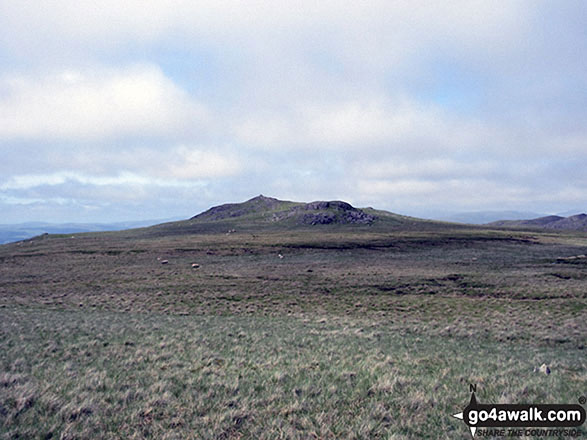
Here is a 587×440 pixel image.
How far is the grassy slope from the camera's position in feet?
25.9

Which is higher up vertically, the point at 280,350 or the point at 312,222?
the point at 312,222

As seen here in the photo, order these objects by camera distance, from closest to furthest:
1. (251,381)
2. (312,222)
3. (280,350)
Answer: (251,381) → (280,350) → (312,222)

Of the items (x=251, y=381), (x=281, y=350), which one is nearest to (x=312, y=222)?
(x=281, y=350)

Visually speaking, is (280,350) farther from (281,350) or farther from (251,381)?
(251,381)

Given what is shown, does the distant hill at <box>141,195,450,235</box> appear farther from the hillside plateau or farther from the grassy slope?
the grassy slope

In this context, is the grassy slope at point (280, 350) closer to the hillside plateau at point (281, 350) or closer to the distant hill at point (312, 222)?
the hillside plateau at point (281, 350)

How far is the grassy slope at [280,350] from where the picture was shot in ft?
25.9

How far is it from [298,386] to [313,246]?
6211cm

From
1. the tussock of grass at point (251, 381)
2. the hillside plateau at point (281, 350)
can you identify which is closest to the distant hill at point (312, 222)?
the hillside plateau at point (281, 350)

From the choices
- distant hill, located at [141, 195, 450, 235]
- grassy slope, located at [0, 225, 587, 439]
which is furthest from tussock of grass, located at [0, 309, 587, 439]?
distant hill, located at [141, 195, 450, 235]

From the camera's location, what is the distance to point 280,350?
14.6 metres

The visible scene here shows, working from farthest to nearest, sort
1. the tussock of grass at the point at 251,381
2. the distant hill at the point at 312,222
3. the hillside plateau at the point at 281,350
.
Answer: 1. the distant hill at the point at 312,222
2. the hillside plateau at the point at 281,350
3. the tussock of grass at the point at 251,381

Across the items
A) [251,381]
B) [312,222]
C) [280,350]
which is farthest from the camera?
[312,222]

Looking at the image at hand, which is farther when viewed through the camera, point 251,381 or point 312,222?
point 312,222
